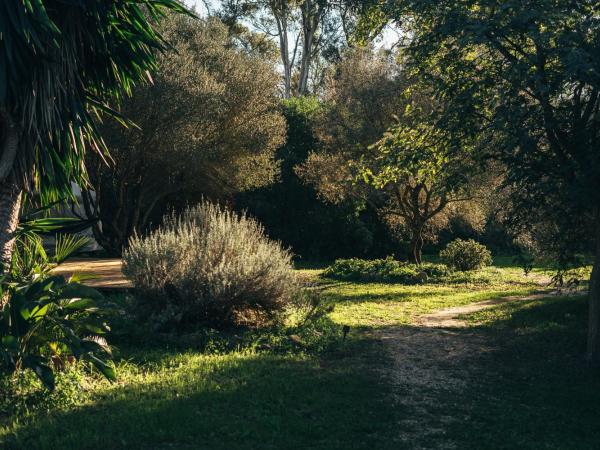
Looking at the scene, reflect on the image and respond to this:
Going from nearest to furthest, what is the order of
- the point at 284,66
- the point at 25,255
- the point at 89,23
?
1. the point at 89,23
2. the point at 25,255
3. the point at 284,66

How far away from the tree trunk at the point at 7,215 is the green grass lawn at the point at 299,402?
1.61 metres

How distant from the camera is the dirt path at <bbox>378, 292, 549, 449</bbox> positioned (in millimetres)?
5863

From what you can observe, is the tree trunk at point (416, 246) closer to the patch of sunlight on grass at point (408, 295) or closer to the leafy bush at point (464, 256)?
the leafy bush at point (464, 256)

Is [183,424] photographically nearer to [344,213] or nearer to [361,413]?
[361,413]

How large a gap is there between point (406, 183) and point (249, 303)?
11.1m

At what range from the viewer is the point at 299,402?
6461mm

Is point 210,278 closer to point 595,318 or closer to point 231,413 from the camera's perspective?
point 231,413

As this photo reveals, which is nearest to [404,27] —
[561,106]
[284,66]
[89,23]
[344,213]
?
[561,106]

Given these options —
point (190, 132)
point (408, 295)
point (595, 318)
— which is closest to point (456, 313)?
point (408, 295)

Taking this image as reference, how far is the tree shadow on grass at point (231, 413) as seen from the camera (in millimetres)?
5312

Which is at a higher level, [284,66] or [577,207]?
[284,66]

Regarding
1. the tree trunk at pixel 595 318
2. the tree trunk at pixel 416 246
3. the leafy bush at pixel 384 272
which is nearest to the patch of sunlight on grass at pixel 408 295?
the leafy bush at pixel 384 272

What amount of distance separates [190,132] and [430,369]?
39.3ft

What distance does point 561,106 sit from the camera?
866 centimetres
